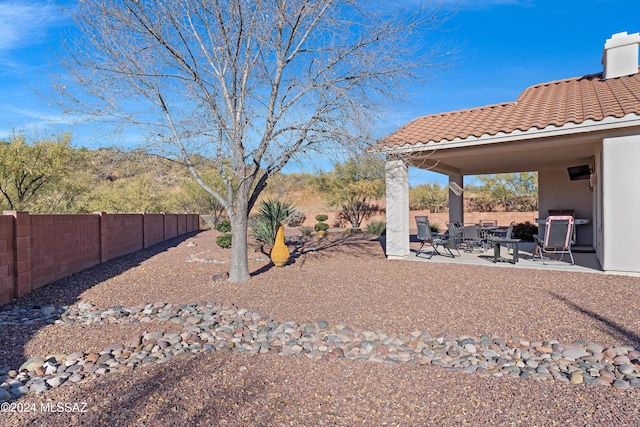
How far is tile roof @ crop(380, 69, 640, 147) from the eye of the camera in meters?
8.19

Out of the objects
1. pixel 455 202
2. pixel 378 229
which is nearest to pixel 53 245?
pixel 455 202

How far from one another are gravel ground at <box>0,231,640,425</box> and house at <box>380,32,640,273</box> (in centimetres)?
141

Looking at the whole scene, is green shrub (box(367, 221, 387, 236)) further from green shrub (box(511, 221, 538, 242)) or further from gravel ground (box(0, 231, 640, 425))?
gravel ground (box(0, 231, 640, 425))

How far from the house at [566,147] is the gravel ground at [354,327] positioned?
141 cm

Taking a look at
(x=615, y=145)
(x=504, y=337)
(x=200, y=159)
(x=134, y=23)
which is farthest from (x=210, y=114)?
(x=615, y=145)

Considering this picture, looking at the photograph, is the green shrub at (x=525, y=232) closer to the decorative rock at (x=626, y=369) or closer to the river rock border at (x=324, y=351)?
the river rock border at (x=324, y=351)

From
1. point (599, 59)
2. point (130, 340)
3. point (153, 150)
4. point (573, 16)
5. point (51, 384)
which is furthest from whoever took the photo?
point (599, 59)

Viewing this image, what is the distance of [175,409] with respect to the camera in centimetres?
306

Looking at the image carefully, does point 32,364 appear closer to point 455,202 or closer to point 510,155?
point 510,155

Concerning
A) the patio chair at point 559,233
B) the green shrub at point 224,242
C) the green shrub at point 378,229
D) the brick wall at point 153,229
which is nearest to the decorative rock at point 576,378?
the patio chair at point 559,233

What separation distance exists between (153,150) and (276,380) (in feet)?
19.3

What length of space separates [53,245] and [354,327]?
21.0 ft

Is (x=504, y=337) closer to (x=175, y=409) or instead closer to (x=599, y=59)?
(x=175, y=409)

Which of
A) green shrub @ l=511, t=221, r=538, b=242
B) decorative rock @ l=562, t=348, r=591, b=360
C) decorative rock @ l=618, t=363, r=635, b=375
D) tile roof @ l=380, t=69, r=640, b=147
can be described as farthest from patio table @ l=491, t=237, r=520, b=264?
green shrub @ l=511, t=221, r=538, b=242
